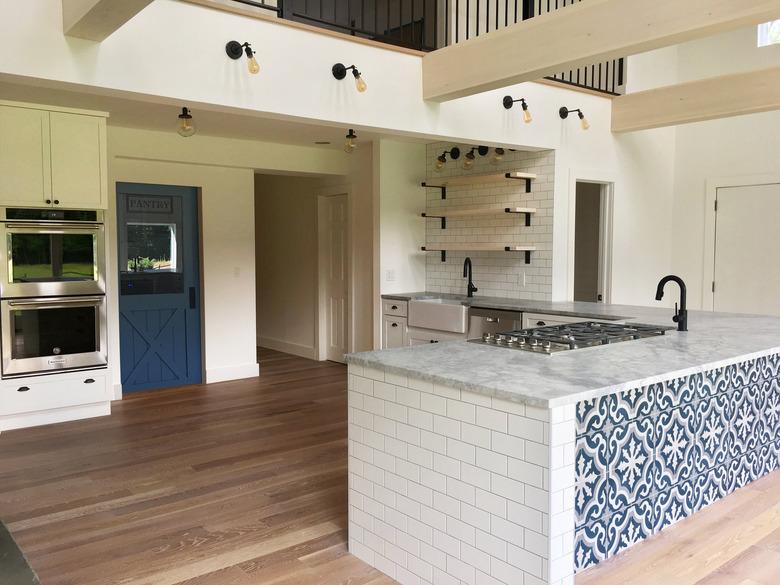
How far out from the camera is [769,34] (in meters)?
5.71

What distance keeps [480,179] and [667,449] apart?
3.49m

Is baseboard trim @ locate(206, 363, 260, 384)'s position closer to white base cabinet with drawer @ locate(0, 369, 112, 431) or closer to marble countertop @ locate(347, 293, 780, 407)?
white base cabinet with drawer @ locate(0, 369, 112, 431)

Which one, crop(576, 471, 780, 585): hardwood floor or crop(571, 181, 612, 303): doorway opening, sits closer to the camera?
crop(576, 471, 780, 585): hardwood floor

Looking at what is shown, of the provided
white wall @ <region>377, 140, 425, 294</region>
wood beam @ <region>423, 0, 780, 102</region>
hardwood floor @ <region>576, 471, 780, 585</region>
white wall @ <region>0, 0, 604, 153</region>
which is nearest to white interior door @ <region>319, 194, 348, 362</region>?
white wall @ <region>377, 140, 425, 294</region>

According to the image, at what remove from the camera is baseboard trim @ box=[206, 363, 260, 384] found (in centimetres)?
635

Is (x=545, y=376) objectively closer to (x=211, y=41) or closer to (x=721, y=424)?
(x=721, y=424)

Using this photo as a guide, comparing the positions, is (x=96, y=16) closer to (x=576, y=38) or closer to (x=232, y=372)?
(x=576, y=38)

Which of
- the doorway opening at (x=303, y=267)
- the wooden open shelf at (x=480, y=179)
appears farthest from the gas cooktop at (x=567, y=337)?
the doorway opening at (x=303, y=267)

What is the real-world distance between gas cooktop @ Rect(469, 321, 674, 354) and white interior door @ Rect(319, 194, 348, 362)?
12.7 ft

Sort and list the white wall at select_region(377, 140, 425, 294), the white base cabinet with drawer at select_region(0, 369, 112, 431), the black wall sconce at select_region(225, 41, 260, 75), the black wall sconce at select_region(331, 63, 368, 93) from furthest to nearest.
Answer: the white wall at select_region(377, 140, 425, 294), the white base cabinet with drawer at select_region(0, 369, 112, 431), the black wall sconce at select_region(331, 63, 368, 93), the black wall sconce at select_region(225, 41, 260, 75)

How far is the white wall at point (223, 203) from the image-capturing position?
581 centimetres

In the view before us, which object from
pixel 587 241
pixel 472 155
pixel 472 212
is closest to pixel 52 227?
pixel 472 212

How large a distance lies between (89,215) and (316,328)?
10.7 feet

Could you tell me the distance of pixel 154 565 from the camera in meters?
2.69
